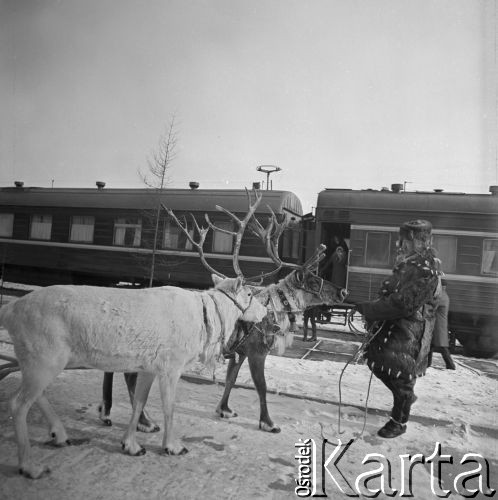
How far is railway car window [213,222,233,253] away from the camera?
4.97m

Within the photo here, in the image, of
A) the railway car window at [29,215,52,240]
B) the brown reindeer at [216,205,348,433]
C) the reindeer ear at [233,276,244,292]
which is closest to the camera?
the reindeer ear at [233,276,244,292]

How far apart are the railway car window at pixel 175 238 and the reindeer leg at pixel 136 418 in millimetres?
2689

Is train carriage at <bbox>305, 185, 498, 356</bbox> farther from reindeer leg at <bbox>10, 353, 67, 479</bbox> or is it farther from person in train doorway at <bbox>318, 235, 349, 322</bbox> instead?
reindeer leg at <bbox>10, 353, 67, 479</bbox>

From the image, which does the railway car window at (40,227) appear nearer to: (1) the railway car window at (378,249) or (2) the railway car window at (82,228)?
(2) the railway car window at (82,228)

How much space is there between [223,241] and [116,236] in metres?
1.81

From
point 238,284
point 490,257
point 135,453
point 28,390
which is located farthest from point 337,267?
point 28,390

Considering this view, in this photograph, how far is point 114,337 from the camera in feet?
5.77

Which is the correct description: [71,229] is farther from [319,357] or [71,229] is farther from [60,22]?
[319,357]

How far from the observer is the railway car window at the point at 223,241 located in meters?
4.97

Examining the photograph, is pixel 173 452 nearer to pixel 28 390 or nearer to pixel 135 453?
pixel 135 453

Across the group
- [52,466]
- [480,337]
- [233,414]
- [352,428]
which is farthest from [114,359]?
[480,337]

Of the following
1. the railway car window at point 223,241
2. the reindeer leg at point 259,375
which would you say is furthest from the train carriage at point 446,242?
the reindeer leg at point 259,375

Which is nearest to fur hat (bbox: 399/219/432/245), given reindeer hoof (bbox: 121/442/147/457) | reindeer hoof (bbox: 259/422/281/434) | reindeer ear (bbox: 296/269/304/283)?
reindeer ear (bbox: 296/269/304/283)

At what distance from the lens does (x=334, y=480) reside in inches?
64.6
